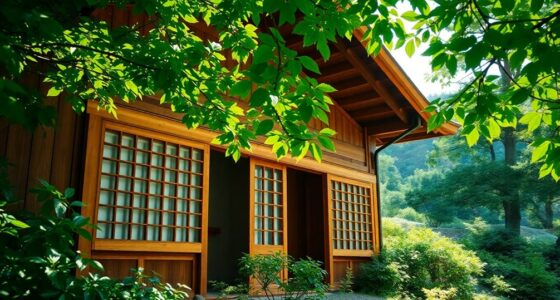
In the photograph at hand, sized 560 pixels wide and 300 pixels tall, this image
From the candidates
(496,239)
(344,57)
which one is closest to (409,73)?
(344,57)

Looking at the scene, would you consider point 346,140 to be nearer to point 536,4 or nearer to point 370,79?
point 370,79

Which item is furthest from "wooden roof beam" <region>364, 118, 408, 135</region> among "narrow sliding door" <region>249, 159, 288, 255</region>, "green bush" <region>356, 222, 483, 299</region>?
"narrow sliding door" <region>249, 159, 288, 255</region>

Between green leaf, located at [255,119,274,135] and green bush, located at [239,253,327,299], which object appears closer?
green leaf, located at [255,119,274,135]

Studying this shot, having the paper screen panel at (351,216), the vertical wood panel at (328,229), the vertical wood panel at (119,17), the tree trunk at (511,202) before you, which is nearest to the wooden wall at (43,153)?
the vertical wood panel at (119,17)

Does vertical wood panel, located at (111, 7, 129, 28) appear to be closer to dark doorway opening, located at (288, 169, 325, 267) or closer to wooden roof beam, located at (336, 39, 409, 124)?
wooden roof beam, located at (336, 39, 409, 124)

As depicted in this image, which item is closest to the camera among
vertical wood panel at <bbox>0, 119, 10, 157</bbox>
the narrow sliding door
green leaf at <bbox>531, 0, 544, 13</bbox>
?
green leaf at <bbox>531, 0, 544, 13</bbox>

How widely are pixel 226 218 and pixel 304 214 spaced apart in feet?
4.99

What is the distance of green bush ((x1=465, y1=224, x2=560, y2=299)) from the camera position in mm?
10828

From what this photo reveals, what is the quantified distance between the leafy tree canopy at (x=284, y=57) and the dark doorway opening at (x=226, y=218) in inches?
212

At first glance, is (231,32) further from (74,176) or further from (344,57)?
(344,57)

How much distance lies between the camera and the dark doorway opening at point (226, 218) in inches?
326

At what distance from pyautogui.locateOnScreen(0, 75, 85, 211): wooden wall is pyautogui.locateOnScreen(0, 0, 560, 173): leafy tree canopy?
1.31 meters

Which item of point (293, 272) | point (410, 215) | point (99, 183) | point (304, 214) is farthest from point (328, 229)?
point (410, 215)

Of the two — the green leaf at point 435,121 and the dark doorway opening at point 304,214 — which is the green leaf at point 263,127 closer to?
the green leaf at point 435,121
